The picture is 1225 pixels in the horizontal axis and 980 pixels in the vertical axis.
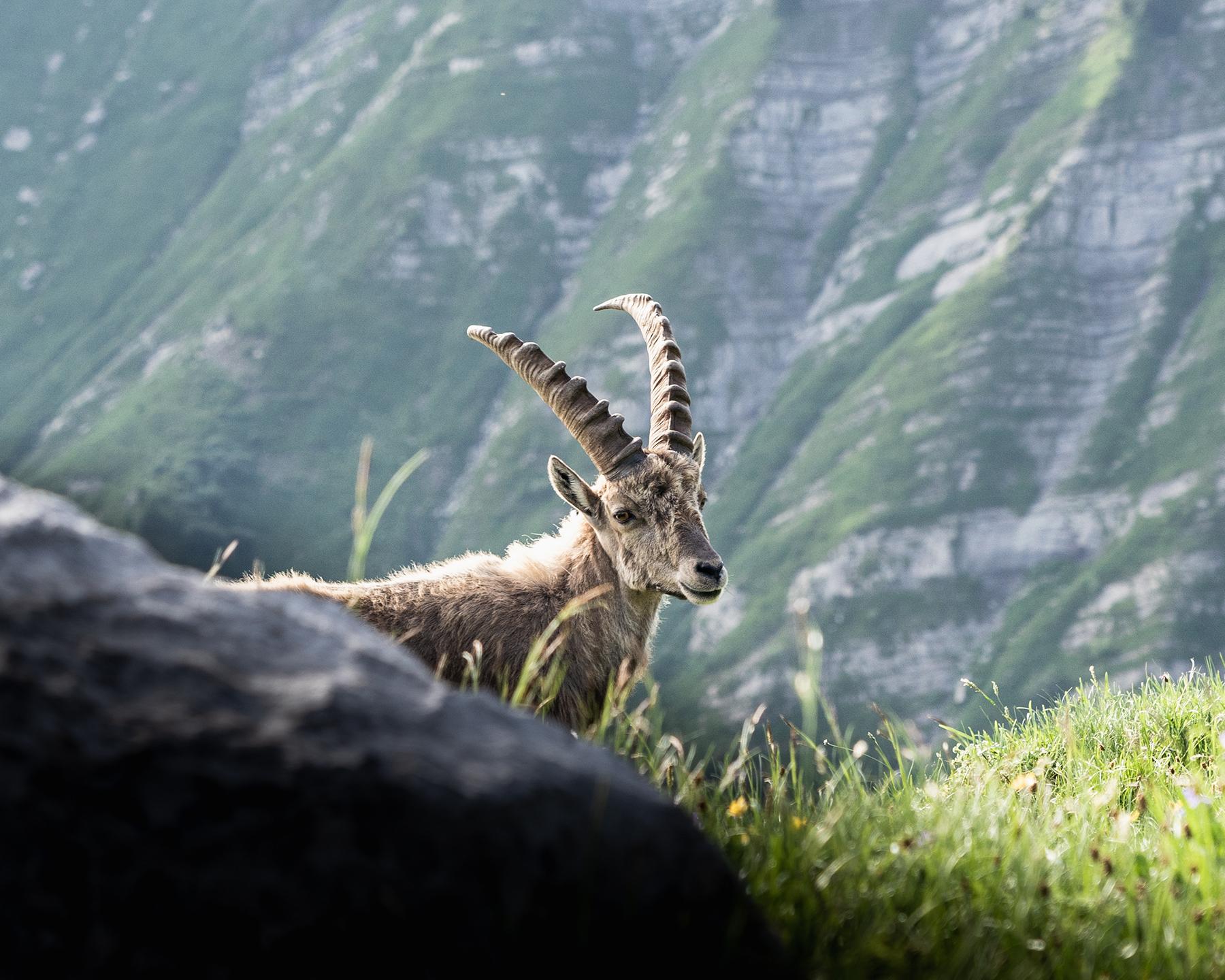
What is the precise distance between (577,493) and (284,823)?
984 cm

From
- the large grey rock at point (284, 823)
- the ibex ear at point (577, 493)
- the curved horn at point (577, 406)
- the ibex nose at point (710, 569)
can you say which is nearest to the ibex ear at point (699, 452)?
the curved horn at point (577, 406)

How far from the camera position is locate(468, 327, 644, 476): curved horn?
13.9 m

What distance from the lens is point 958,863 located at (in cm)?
577

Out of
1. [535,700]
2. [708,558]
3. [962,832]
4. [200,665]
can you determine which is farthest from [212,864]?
[708,558]

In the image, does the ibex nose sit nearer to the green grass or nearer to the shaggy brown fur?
the shaggy brown fur

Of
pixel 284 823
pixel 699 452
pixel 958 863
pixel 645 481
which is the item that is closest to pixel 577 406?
pixel 645 481

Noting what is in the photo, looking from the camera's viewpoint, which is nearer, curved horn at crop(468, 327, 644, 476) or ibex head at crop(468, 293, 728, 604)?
ibex head at crop(468, 293, 728, 604)

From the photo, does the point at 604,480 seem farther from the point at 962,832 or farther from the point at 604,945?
the point at 604,945

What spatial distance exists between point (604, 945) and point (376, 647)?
1.32 m

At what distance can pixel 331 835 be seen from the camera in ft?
12.9

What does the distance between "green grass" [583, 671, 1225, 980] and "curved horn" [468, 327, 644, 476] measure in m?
5.73

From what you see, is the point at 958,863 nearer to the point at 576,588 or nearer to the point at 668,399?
the point at 576,588

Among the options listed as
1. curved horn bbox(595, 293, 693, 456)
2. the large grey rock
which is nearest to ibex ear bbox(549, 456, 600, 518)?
curved horn bbox(595, 293, 693, 456)

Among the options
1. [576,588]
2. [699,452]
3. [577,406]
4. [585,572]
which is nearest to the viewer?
[576,588]
